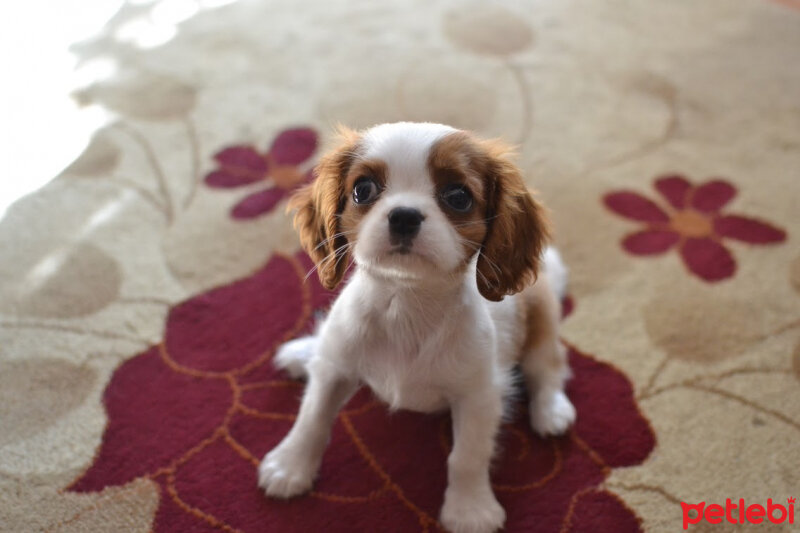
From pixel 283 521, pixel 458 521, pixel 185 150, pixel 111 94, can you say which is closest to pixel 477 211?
pixel 458 521

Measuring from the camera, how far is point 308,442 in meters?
1.49

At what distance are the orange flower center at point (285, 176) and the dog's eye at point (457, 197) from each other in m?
1.10

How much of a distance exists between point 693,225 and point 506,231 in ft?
3.60

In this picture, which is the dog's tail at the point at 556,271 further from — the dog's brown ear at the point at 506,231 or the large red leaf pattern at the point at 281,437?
the dog's brown ear at the point at 506,231

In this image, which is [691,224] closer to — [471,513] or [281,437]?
[471,513]

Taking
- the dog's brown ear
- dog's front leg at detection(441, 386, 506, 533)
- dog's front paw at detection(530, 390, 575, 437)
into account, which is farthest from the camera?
dog's front paw at detection(530, 390, 575, 437)

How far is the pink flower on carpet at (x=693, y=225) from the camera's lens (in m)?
2.05

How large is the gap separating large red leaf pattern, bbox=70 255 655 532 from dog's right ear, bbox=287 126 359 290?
429 millimetres

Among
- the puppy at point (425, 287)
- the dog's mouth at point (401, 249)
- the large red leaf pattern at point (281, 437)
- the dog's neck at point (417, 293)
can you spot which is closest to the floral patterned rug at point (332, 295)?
the large red leaf pattern at point (281, 437)

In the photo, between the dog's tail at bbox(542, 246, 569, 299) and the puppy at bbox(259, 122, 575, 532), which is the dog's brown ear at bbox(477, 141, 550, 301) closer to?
the puppy at bbox(259, 122, 575, 532)

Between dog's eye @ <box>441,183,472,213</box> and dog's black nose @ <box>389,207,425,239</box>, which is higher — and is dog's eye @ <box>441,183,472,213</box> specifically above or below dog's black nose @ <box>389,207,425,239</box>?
below

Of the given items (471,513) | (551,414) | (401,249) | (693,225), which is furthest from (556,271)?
(401,249)

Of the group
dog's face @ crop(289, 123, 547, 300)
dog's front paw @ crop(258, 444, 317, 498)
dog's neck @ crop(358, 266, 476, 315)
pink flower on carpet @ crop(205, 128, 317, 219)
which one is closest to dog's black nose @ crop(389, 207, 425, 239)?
dog's face @ crop(289, 123, 547, 300)

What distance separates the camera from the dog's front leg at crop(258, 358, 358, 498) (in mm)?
1478
